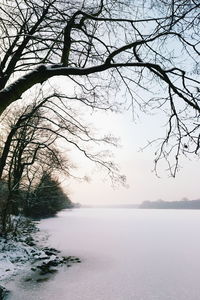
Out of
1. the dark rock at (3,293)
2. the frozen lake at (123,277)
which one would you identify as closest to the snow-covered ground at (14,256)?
the frozen lake at (123,277)

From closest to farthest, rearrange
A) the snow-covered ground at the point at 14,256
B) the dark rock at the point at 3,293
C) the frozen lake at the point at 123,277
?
the dark rock at the point at 3,293
the frozen lake at the point at 123,277
the snow-covered ground at the point at 14,256

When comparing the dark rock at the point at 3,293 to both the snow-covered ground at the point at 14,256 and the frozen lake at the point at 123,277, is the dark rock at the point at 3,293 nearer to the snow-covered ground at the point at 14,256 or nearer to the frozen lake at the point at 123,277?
the frozen lake at the point at 123,277

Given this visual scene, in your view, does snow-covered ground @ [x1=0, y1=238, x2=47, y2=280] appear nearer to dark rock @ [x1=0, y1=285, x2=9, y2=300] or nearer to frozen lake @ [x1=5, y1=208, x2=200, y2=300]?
frozen lake @ [x1=5, y1=208, x2=200, y2=300]

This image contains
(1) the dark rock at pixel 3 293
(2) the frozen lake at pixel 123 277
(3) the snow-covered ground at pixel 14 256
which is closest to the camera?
(1) the dark rock at pixel 3 293

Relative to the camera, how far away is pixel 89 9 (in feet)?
20.4

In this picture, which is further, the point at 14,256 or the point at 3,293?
the point at 14,256

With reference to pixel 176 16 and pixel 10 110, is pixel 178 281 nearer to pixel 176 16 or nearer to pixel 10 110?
pixel 176 16

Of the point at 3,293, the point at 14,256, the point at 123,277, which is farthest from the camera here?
the point at 14,256

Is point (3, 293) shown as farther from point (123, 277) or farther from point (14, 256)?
point (14, 256)

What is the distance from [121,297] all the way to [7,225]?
8.75 metres

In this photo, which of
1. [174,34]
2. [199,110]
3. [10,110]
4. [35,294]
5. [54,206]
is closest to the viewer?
[199,110]

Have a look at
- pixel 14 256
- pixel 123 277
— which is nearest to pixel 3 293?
pixel 123 277

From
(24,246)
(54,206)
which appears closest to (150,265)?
(24,246)

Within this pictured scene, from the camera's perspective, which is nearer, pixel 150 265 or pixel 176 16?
pixel 176 16
